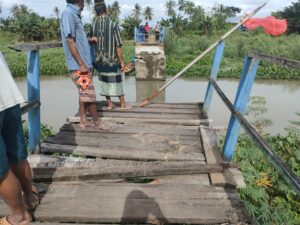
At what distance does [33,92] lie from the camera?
10.1 feet

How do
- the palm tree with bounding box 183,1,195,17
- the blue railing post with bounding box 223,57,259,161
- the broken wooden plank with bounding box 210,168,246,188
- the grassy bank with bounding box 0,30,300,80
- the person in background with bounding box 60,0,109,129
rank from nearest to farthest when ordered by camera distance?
1. the broken wooden plank with bounding box 210,168,246,188
2. the blue railing post with bounding box 223,57,259,161
3. the person in background with bounding box 60,0,109,129
4. the grassy bank with bounding box 0,30,300,80
5. the palm tree with bounding box 183,1,195,17

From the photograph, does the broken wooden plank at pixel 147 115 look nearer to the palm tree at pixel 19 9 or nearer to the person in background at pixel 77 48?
the person in background at pixel 77 48

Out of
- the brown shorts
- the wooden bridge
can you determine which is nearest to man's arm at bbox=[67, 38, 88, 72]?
the brown shorts

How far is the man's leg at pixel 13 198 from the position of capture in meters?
1.82

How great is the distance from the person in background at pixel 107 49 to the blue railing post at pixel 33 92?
124cm

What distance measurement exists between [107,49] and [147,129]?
1108 mm

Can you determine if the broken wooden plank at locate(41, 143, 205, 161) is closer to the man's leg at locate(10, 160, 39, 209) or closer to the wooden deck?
the wooden deck

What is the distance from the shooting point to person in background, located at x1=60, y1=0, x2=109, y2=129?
338 centimetres

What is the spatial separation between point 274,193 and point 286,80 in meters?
11.9

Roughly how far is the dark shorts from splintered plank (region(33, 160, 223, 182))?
0.66m

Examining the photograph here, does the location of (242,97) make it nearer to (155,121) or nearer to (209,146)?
(209,146)

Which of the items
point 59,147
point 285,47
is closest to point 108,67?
point 59,147

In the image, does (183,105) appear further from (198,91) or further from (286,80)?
(286,80)

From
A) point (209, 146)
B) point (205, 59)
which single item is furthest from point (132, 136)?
point (205, 59)
